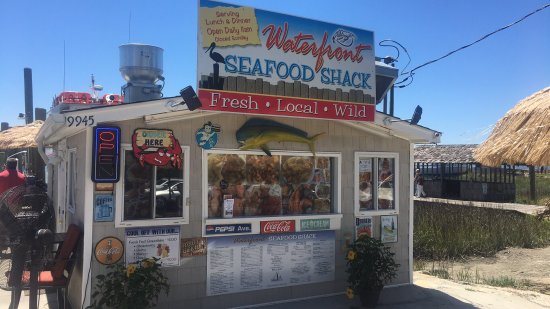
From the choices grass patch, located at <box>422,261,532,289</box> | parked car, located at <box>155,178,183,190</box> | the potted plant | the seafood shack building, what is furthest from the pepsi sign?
grass patch, located at <box>422,261,532,289</box>

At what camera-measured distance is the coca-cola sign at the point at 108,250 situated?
5.30m

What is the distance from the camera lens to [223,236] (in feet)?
19.7

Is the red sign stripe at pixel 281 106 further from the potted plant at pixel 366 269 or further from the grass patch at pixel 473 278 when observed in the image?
the grass patch at pixel 473 278

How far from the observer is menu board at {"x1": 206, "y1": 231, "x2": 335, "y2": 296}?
5980 millimetres

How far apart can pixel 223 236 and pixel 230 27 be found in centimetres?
256

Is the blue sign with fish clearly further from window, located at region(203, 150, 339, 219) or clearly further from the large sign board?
the large sign board

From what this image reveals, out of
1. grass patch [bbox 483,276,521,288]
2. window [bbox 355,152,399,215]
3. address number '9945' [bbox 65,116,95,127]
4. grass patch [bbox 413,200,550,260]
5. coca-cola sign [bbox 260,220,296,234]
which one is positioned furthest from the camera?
grass patch [bbox 413,200,550,260]

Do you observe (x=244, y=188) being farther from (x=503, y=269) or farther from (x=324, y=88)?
(x=503, y=269)

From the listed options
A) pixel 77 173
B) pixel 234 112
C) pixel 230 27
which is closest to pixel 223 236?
pixel 234 112

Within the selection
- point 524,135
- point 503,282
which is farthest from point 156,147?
point 503,282

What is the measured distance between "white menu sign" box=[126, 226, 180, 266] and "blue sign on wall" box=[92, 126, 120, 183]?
0.69m

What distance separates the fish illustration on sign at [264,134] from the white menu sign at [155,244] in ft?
4.57

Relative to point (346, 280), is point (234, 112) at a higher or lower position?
higher

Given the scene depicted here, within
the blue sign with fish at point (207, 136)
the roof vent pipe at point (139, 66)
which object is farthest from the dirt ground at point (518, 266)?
the roof vent pipe at point (139, 66)
